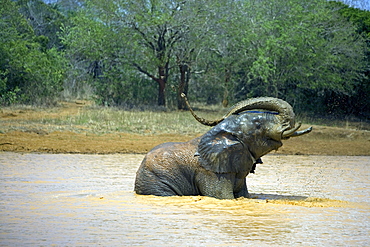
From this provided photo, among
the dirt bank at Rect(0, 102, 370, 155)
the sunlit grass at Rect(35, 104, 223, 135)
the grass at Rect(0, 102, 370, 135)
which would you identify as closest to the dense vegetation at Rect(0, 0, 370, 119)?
the grass at Rect(0, 102, 370, 135)

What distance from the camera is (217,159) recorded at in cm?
744

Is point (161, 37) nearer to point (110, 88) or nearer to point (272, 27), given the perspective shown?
point (110, 88)

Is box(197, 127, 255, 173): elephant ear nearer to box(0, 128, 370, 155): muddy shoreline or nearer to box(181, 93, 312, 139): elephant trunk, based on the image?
box(181, 93, 312, 139): elephant trunk

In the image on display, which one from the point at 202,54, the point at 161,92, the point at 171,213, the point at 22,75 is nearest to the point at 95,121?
the point at 22,75

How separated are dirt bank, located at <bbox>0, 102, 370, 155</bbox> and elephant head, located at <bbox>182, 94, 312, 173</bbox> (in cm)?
747

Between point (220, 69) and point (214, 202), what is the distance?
895 inches

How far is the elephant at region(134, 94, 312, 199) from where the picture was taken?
744 cm

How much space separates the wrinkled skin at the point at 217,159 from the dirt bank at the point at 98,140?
279 inches

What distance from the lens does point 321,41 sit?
93.7ft

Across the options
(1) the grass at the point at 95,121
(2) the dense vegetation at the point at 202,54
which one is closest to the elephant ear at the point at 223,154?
(1) the grass at the point at 95,121

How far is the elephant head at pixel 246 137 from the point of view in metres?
7.43

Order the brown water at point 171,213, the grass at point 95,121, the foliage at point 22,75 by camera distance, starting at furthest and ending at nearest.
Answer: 1. the foliage at point 22,75
2. the grass at point 95,121
3. the brown water at point 171,213

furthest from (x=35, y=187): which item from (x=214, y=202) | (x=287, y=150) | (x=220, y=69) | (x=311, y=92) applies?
(x=311, y=92)

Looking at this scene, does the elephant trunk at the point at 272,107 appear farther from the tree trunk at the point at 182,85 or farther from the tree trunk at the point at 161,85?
the tree trunk at the point at 161,85
